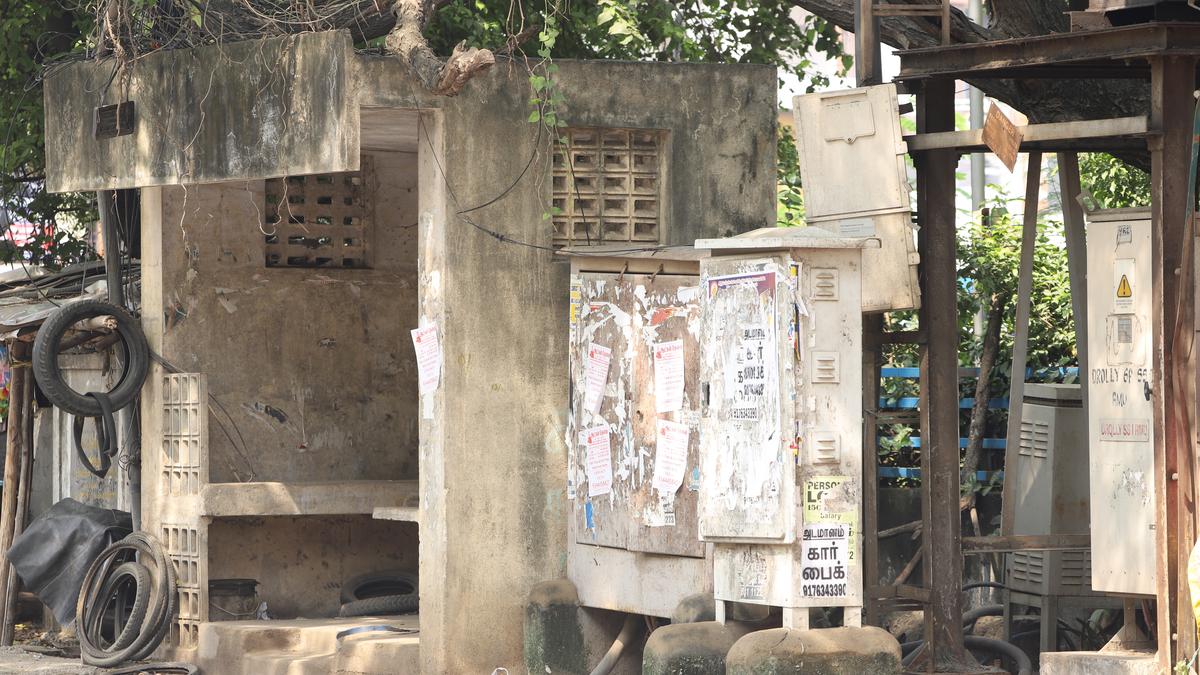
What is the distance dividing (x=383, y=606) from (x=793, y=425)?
454 cm

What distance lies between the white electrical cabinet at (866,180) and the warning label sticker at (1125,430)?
3.69ft

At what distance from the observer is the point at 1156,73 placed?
841cm

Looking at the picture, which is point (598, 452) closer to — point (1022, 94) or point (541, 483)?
point (541, 483)

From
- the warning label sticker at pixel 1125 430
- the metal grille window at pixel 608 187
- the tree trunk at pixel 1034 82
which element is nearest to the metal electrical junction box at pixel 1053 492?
the warning label sticker at pixel 1125 430

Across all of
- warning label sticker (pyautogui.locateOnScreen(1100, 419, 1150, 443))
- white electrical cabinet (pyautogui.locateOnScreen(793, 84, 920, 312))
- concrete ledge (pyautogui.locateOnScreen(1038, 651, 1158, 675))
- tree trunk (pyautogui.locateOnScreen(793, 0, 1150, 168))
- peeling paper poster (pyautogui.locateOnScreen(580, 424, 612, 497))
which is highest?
tree trunk (pyautogui.locateOnScreen(793, 0, 1150, 168))

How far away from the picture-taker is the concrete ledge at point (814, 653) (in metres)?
8.38

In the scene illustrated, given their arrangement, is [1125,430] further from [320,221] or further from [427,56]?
[320,221]

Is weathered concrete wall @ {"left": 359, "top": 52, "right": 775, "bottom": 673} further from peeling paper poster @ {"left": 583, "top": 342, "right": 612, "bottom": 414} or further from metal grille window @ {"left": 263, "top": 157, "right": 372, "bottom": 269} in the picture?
metal grille window @ {"left": 263, "top": 157, "right": 372, "bottom": 269}

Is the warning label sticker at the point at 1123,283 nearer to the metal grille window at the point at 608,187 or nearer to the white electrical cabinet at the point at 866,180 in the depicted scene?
the white electrical cabinet at the point at 866,180

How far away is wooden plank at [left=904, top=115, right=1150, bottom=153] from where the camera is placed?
8.41m

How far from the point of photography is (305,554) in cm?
1270

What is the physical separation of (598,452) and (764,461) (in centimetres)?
172

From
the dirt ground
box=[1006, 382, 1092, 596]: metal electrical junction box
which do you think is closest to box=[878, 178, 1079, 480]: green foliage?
box=[1006, 382, 1092, 596]: metal electrical junction box

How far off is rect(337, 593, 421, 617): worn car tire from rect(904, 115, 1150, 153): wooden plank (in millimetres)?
5013
